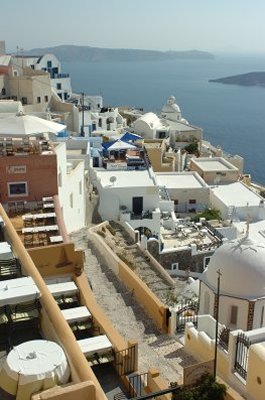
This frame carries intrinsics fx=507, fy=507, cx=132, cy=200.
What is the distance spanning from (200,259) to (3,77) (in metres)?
31.3

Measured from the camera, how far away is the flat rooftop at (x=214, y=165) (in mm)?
43938

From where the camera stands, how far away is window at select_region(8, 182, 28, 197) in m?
22.5

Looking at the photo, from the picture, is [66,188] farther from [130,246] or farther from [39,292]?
[39,292]

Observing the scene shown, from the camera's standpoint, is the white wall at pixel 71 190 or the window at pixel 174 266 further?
the window at pixel 174 266

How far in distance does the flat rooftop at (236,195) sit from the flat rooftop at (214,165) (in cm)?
254

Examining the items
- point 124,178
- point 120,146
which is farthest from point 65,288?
point 120,146

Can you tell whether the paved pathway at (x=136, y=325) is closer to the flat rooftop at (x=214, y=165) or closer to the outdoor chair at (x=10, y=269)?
the outdoor chair at (x=10, y=269)

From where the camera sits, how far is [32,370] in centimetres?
802

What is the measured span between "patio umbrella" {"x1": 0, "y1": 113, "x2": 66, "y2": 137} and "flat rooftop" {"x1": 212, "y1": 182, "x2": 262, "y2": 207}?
16.4 m

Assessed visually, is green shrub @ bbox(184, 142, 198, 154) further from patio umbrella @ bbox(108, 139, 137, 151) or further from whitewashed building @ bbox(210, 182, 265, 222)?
patio umbrella @ bbox(108, 139, 137, 151)

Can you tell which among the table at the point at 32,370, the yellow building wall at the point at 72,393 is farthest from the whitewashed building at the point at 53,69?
the yellow building wall at the point at 72,393

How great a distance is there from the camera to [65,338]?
29.3 feet

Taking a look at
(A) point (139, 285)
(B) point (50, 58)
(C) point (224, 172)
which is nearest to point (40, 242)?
(A) point (139, 285)

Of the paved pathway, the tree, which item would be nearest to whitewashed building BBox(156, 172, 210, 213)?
the paved pathway
